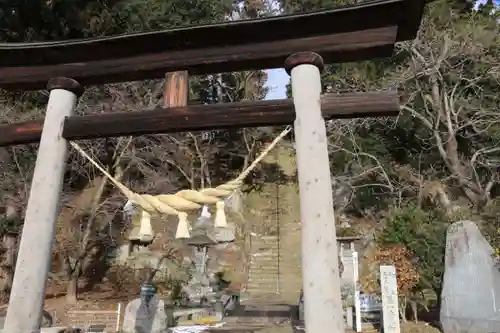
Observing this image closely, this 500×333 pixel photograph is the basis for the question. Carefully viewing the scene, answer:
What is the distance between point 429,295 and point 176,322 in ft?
20.8

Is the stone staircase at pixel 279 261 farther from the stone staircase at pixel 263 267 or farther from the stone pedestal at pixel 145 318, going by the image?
the stone pedestal at pixel 145 318

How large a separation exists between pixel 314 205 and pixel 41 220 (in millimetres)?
2409

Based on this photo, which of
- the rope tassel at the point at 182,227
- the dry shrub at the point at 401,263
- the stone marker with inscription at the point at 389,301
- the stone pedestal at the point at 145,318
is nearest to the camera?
the rope tassel at the point at 182,227

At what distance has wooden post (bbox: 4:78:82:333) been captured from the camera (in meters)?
3.58

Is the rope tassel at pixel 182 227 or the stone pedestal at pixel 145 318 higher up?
the rope tassel at pixel 182 227

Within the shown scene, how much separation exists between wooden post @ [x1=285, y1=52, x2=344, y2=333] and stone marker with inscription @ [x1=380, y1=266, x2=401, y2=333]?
5.74m

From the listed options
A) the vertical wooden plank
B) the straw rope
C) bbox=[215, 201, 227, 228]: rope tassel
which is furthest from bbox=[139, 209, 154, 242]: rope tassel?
the vertical wooden plank

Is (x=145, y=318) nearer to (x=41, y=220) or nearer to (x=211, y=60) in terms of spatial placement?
(x=41, y=220)

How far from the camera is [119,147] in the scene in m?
13.8

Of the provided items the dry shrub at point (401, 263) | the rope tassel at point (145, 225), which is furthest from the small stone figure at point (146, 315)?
the rope tassel at point (145, 225)

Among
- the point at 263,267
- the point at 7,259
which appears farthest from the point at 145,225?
the point at 263,267

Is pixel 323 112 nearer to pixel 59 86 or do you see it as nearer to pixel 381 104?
pixel 381 104

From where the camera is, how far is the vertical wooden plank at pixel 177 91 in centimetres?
397

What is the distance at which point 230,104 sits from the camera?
12.4 feet
